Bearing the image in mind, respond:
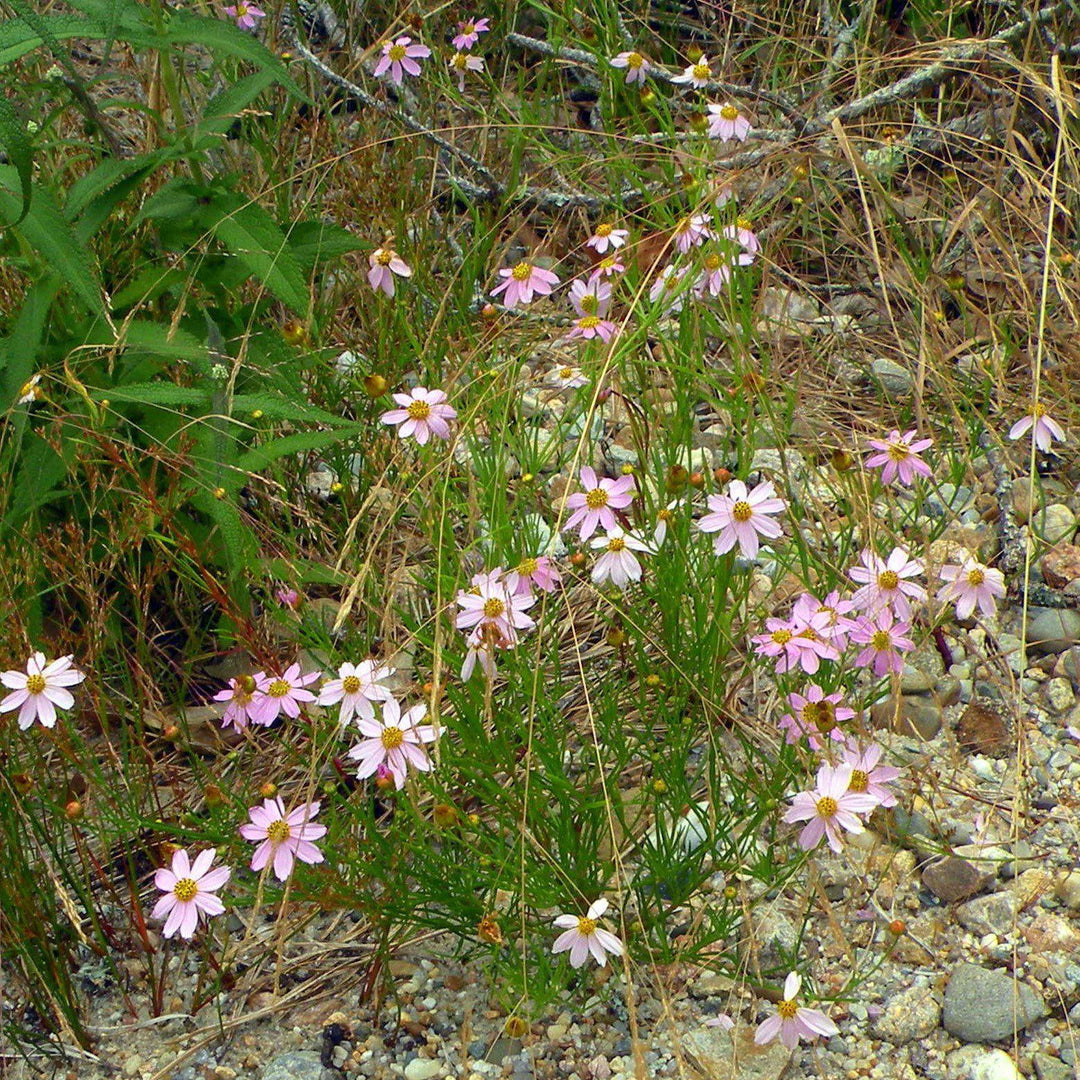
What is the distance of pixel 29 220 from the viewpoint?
6.95 feet

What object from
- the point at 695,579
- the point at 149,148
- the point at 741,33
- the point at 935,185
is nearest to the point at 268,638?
the point at 695,579

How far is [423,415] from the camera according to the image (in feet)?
7.22

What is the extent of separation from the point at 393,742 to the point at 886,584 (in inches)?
29.9

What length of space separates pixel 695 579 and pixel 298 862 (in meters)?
0.81

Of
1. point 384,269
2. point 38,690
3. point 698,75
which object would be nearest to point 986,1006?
point 38,690

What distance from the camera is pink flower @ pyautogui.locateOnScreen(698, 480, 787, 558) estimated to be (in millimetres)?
1848

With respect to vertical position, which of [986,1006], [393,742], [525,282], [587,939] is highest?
[525,282]

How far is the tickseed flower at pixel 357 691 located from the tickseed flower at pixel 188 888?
0.27 m

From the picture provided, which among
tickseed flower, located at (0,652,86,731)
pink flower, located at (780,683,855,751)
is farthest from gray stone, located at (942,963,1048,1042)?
tickseed flower, located at (0,652,86,731)

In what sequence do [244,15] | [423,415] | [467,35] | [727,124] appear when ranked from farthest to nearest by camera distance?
[467,35], [244,15], [727,124], [423,415]

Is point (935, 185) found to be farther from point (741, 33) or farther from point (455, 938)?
point (455, 938)

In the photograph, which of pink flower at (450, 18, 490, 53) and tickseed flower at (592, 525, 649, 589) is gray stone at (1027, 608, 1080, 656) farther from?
pink flower at (450, 18, 490, 53)

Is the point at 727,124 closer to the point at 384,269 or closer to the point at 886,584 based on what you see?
the point at 384,269

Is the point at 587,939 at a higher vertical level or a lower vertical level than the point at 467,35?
lower
